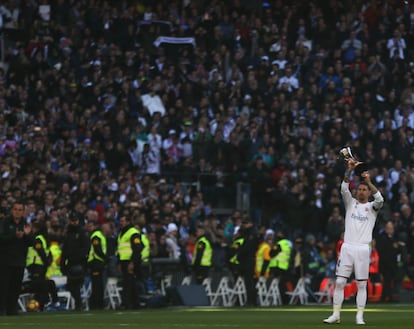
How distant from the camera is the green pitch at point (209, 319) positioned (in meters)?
21.9

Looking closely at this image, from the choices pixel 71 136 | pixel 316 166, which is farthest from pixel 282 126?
pixel 71 136

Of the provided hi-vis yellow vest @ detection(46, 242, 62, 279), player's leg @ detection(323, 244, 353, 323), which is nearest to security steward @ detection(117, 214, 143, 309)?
hi-vis yellow vest @ detection(46, 242, 62, 279)

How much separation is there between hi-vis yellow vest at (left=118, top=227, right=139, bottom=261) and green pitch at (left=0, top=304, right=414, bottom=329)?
5.01 feet

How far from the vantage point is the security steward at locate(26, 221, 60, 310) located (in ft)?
93.6

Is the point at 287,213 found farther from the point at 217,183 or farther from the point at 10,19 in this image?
the point at 10,19

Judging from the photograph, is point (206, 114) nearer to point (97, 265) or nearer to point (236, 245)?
point (236, 245)

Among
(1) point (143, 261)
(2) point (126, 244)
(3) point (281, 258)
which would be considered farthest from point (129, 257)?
(3) point (281, 258)

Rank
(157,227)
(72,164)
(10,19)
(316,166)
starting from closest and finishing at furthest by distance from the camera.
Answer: (157,227) < (72,164) < (316,166) < (10,19)

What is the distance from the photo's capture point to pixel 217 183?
123ft

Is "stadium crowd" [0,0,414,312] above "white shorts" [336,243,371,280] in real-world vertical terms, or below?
above

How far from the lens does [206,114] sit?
3941 cm

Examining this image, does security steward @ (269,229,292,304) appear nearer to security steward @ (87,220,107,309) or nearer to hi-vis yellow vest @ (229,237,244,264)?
hi-vis yellow vest @ (229,237,244,264)

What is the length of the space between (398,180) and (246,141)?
4.25 metres

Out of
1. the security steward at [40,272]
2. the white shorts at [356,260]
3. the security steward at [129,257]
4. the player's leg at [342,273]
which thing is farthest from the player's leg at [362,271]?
the security steward at [129,257]
